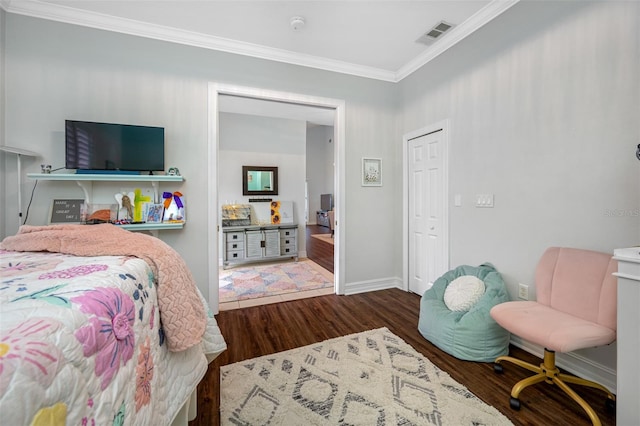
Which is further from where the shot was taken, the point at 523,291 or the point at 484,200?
the point at 484,200

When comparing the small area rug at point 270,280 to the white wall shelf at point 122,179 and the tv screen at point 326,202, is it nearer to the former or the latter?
the white wall shelf at point 122,179

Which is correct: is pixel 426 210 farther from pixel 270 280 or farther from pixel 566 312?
pixel 270 280

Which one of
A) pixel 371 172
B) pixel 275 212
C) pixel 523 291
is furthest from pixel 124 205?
pixel 523 291

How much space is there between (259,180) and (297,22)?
10.4ft

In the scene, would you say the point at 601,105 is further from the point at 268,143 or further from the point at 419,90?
the point at 268,143

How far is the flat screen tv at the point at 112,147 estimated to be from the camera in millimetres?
2283

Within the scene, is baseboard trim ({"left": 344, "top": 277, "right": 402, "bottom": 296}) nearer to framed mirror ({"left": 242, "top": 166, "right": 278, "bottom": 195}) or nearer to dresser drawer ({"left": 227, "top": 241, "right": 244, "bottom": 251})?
dresser drawer ({"left": 227, "top": 241, "right": 244, "bottom": 251})

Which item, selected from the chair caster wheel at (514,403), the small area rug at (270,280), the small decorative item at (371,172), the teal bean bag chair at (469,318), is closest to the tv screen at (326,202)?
the small area rug at (270,280)

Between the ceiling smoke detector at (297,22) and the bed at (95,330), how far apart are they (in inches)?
88.6

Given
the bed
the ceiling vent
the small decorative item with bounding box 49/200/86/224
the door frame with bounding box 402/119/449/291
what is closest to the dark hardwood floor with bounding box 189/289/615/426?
the door frame with bounding box 402/119/449/291

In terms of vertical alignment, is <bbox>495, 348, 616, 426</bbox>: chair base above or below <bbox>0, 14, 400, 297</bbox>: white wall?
below

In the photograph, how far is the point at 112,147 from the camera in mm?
2402

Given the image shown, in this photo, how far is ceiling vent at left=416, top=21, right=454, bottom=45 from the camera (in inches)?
99.2

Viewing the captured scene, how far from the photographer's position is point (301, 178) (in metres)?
5.56
